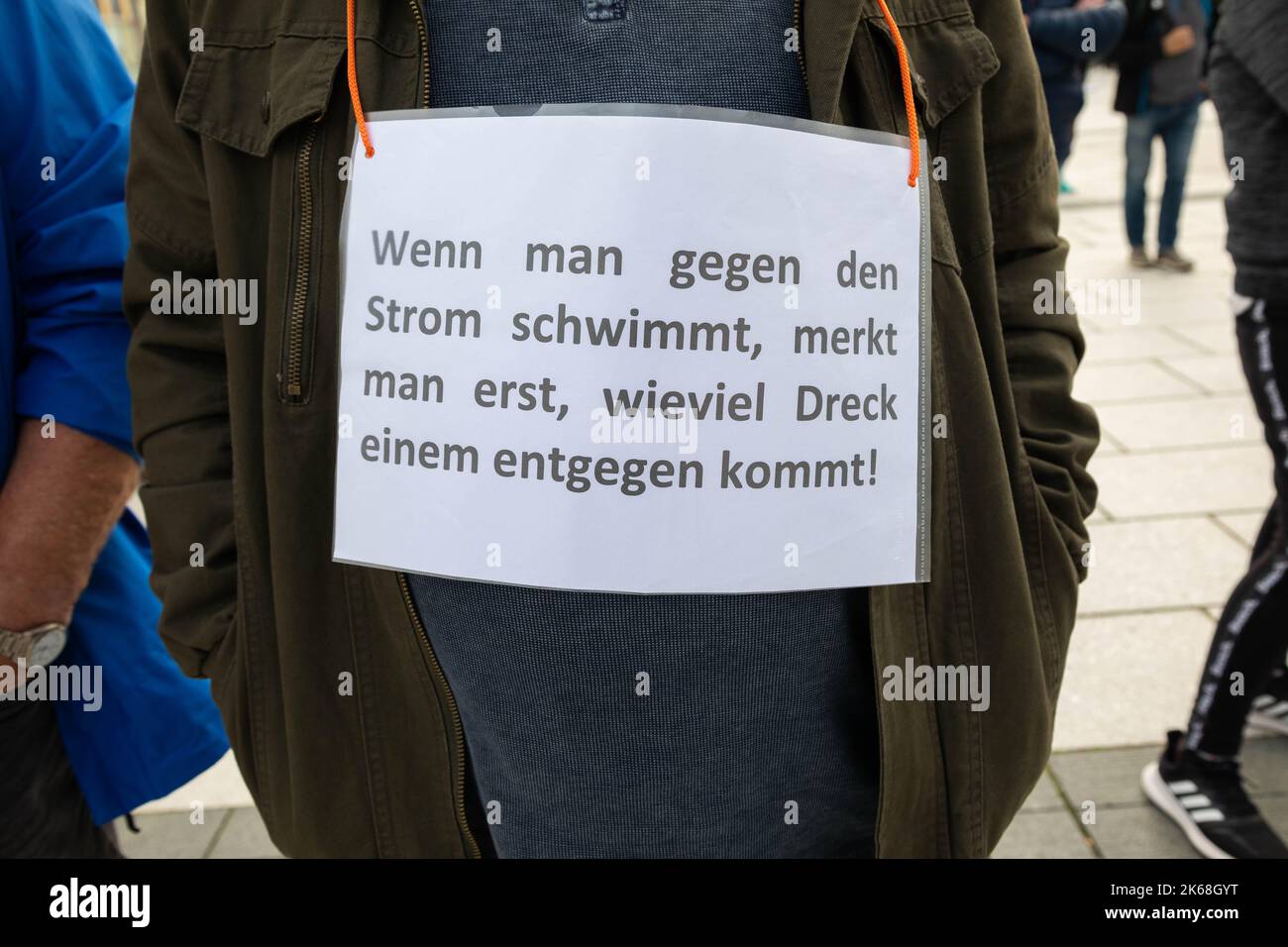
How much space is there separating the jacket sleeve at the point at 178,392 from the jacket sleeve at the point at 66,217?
0.58 ft

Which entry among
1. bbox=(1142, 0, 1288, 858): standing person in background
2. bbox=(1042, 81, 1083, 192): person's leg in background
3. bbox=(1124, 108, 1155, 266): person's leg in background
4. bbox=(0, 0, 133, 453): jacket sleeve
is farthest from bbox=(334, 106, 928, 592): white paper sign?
bbox=(1124, 108, 1155, 266): person's leg in background

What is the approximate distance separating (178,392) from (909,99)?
3.12ft

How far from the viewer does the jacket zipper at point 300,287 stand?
4.06 feet

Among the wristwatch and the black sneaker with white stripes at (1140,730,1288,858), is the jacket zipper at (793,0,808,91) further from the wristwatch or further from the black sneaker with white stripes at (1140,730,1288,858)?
the black sneaker with white stripes at (1140,730,1288,858)

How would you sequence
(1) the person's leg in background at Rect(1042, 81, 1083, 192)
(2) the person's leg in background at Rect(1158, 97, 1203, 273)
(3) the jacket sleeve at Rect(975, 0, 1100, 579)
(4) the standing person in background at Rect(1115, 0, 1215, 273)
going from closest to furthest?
(3) the jacket sleeve at Rect(975, 0, 1100, 579)
(1) the person's leg in background at Rect(1042, 81, 1083, 192)
(4) the standing person in background at Rect(1115, 0, 1215, 273)
(2) the person's leg in background at Rect(1158, 97, 1203, 273)

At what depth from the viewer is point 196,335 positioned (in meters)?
1.38

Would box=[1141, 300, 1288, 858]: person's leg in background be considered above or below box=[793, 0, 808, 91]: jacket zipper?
below

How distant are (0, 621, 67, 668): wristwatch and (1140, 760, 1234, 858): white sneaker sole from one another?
2.37 metres

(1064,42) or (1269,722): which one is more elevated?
(1064,42)

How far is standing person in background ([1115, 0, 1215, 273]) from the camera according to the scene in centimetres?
684

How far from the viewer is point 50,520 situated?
1550 millimetres

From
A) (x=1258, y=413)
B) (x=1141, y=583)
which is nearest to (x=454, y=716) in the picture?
(x=1258, y=413)

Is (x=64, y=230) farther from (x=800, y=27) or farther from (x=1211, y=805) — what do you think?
(x=1211, y=805)
